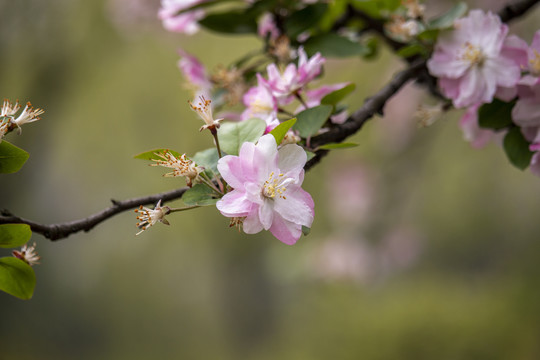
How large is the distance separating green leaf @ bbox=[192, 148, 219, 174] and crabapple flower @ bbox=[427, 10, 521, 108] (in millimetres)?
242

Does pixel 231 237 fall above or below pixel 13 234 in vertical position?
below

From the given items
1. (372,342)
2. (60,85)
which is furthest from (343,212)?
(60,85)

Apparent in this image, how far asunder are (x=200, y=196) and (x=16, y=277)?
150 millimetres

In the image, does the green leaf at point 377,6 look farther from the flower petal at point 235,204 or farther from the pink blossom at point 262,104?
the flower petal at point 235,204

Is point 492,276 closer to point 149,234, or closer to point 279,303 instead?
point 279,303

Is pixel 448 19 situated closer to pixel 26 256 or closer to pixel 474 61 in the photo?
pixel 474 61

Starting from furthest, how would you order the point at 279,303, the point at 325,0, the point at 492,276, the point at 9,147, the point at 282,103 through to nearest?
the point at 279,303 < the point at 492,276 < the point at 325,0 < the point at 282,103 < the point at 9,147

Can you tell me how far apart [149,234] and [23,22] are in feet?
6.35

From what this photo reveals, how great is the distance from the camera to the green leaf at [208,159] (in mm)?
369

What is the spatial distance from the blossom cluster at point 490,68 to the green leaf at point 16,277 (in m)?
0.40

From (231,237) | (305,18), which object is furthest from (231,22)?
(231,237)

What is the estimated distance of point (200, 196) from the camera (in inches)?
13.2

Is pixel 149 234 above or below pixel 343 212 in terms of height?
below

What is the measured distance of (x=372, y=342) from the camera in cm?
168
